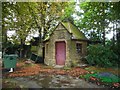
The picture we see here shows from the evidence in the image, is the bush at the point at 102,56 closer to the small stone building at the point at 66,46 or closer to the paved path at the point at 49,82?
the small stone building at the point at 66,46

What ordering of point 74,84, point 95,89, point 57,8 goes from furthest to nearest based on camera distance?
point 57,8 → point 74,84 → point 95,89

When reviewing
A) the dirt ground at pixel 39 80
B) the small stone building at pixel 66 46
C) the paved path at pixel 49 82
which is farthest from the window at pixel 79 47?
the paved path at pixel 49 82

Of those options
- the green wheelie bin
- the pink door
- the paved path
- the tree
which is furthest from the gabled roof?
the paved path

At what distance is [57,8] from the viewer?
9.95 meters

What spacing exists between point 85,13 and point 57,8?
1858 mm

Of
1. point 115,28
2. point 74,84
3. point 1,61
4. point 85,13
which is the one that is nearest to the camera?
point 74,84

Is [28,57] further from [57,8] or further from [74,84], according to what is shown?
[74,84]

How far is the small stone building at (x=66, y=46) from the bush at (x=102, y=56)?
68 cm

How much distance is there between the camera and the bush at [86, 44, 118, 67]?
830cm

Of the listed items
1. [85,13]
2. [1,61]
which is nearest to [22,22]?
[1,61]

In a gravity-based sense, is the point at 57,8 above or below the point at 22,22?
above

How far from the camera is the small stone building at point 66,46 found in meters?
9.24

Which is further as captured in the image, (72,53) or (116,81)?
(72,53)

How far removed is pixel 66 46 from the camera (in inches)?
368
